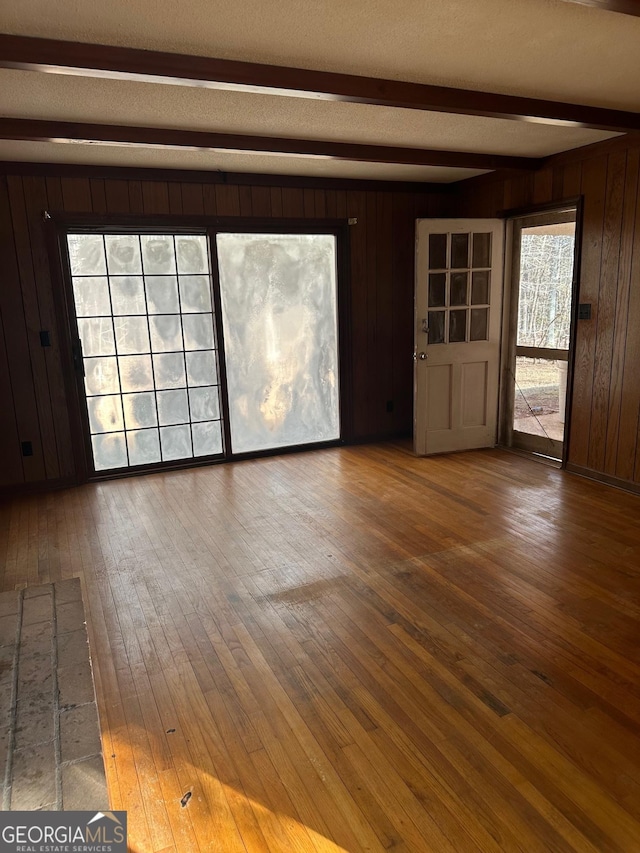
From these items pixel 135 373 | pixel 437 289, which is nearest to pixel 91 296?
pixel 135 373

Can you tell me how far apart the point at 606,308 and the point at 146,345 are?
12.4 feet

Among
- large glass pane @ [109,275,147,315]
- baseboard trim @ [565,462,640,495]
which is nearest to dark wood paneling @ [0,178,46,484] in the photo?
large glass pane @ [109,275,147,315]

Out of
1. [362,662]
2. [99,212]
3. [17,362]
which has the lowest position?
[362,662]

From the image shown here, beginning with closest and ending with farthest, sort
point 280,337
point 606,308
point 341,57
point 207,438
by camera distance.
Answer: point 341,57
point 606,308
point 207,438
point 280,337

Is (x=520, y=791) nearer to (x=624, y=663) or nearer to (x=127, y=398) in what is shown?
(x=624, y=663)

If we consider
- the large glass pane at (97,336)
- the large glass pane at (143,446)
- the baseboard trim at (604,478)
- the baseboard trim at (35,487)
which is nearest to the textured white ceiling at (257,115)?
the large glass pane at (97,336)

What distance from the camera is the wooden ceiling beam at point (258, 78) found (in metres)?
2.29

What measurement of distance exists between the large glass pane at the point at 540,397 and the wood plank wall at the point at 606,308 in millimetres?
545

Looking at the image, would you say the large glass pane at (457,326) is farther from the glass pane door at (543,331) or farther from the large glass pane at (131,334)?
the large glass pane at (131,334)

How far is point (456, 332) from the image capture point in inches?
212

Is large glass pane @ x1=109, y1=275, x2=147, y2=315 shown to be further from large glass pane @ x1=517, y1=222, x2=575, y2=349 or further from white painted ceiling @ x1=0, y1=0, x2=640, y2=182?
large glass pane @ x1=517, y1=222, x2=575, y2=349

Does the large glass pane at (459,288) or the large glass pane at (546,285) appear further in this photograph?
the large glass pane at (459,288)

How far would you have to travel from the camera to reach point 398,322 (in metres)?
5.93

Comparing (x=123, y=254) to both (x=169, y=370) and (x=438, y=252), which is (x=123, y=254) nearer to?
(x=169, y=370)
